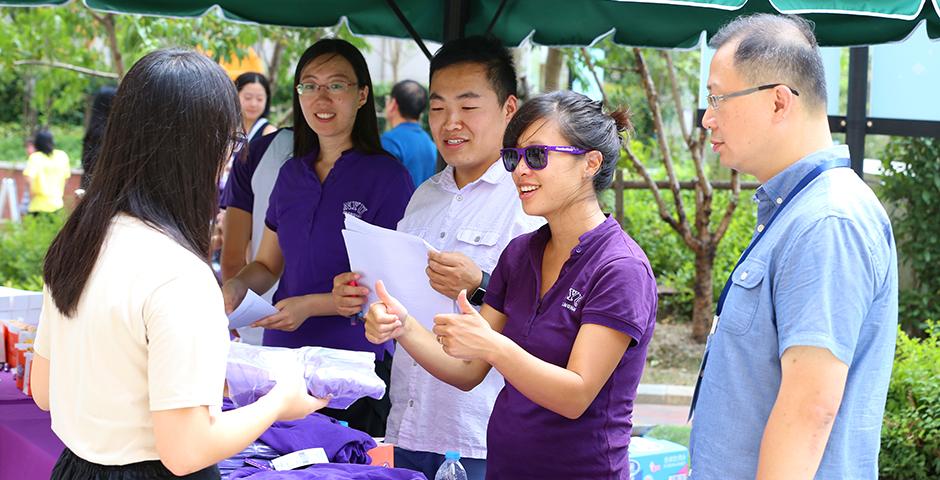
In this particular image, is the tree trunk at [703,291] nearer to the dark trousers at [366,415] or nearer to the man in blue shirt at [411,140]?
the man in blue shirt at [411,140]

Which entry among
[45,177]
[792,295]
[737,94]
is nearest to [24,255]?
[45,177]

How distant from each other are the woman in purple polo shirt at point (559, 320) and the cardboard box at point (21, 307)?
2.01m

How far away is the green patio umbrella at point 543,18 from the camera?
357 centimetres

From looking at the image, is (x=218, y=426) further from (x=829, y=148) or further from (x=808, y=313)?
(x=829, y=148)

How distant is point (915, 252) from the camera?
7227 mm

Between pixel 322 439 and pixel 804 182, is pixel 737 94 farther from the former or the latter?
pixel 322 439

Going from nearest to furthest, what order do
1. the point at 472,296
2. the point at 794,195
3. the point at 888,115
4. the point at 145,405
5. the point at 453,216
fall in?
1. the point at 145,405
2. the point at 794,195
3. the point at 472,296
4. the point at 453,216
5. the point at 888,115

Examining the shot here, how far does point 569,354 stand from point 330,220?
1.41m

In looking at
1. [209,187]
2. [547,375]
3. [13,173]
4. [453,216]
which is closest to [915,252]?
[453,216]

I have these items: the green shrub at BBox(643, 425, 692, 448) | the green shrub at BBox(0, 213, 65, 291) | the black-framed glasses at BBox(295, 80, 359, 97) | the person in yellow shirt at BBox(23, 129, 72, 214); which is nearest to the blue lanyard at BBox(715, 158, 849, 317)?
the black-framed glasses at BBox(295, 80, 359, 97)

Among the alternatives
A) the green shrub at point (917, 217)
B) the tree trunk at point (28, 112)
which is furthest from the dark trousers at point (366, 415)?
the tree trunk at point (28, 112)

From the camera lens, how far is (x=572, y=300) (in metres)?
2.29

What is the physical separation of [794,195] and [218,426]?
3.59 ft

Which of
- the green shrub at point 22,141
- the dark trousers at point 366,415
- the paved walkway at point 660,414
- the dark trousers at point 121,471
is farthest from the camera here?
the green shrub at point 22,141
